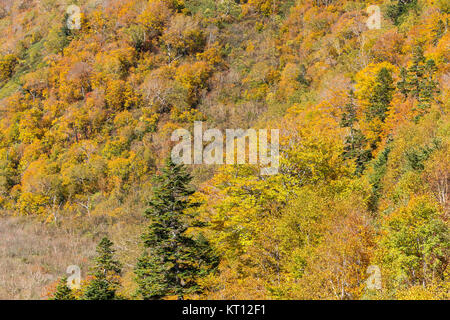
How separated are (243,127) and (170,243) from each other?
50.3 metres

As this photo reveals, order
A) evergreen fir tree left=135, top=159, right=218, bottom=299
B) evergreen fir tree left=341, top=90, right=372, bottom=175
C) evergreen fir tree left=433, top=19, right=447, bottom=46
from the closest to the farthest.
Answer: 1. evergreen fir tree left=135, top=159, right=218, bottom=299
2. evergreen fir tree left=341, top=90, right=372, bottom=175
3. evergreen fir tree left=433, top=19, right=447, bottom=46

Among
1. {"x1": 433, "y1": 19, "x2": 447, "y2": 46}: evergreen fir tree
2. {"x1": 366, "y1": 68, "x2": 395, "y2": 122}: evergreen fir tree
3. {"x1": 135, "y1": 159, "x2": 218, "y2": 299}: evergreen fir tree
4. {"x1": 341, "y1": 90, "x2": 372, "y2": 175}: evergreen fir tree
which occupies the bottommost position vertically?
{"x1": 135, "y1": 159, "x2": 218, "y2": 299}: evergreen fir tree

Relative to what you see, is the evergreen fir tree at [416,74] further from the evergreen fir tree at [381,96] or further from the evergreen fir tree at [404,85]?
the evergreen fir tree at [381,96]

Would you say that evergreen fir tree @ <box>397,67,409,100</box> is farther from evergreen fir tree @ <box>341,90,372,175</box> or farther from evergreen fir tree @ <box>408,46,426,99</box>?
evergreen fir tree @ <box>341,90,372,175</box>

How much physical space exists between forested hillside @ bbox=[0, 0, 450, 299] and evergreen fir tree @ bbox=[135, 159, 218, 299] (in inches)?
5.1

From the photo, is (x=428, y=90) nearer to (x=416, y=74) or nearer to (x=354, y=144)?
(x=416, y=74)

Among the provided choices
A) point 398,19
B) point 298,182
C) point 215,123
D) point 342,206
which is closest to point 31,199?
point 215,123

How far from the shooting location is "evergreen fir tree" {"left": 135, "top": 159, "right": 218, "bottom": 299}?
2305 centimetres

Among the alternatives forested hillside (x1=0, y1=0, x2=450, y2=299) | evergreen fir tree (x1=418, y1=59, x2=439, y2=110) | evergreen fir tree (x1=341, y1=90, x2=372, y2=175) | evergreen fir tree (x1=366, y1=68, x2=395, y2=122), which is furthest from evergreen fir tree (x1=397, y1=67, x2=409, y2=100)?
evergreen fir tree (x1=341, y1=90, x2=372, y2=175)

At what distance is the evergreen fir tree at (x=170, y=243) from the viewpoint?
23047 mm

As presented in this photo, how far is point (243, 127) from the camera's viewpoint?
71.9 m

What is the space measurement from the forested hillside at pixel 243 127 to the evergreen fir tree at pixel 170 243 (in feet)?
0.43

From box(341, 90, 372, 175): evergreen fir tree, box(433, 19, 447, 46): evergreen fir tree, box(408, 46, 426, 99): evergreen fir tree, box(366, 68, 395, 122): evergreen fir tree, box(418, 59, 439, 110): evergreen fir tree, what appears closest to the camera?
box(418, 59, 439, 110): evergreen fir tree

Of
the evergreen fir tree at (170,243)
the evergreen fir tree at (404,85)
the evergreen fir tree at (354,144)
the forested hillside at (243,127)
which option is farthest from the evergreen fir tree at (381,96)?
the evergreen fir tree at (170,243)
